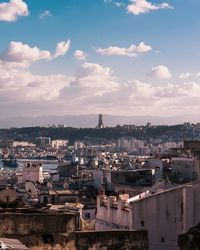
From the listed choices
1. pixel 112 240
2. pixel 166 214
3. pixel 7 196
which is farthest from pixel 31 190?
pixel 112 240

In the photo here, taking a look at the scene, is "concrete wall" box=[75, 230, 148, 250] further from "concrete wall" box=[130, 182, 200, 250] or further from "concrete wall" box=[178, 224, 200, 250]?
"concrete wall" box=[130, 182, 200, 250]

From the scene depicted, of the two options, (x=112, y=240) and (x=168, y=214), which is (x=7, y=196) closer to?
(x=112, y=240)

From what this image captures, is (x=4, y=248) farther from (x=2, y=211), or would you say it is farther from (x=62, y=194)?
(x=62, y=194)

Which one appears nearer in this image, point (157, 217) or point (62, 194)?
point (157, 217)

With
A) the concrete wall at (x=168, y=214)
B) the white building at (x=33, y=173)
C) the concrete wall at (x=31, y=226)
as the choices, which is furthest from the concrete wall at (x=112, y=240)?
the white building at (x=33, y=173)

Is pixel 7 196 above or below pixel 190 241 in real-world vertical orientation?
above

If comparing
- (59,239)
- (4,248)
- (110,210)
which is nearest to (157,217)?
(110,210)

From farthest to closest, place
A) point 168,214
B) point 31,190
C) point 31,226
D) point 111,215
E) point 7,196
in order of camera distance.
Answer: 1. point 31,190
2. point 111,215
3. point 168,214
4. point 7,196
5. point 31,226

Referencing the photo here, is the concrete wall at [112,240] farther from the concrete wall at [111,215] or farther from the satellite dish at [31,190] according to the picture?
the satellite dish at [31,190]

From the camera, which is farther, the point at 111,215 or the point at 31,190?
the point at 31,190

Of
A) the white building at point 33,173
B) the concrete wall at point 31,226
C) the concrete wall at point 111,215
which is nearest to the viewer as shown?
the concrete wall at point 31,226

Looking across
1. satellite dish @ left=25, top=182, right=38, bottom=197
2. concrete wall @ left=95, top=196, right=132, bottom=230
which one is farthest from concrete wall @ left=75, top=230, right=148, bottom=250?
satellite dish @ left=25, top=182, right=38, bottom=197
